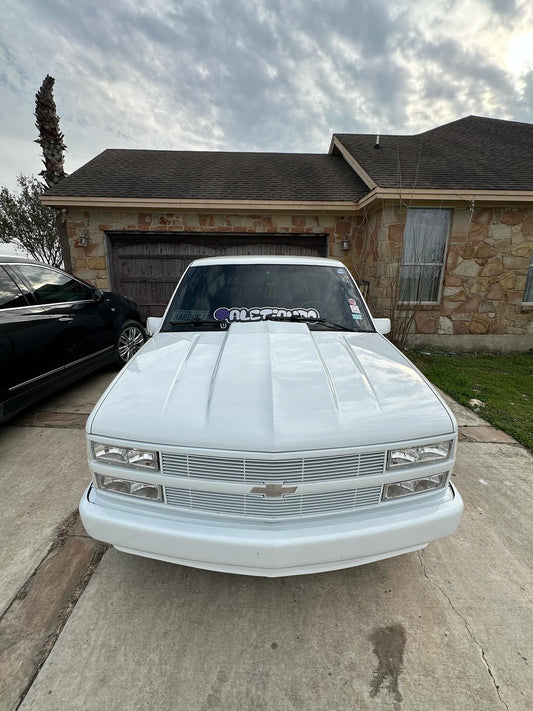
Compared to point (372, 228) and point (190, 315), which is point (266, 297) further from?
point (372, 228)

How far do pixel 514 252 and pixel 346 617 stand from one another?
25.4 ft

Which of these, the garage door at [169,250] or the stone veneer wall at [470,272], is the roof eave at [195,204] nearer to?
the garage door at [169,250]

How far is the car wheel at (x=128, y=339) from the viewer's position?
16.8 feet

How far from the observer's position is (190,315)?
2.83 m

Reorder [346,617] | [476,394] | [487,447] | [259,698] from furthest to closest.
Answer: [476,394] < [487,447] < [346,617] < [259,698]

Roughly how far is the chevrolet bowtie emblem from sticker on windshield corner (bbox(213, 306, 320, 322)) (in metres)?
1.54

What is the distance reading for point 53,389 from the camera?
379 centimetres

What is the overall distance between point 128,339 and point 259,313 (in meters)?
3.36

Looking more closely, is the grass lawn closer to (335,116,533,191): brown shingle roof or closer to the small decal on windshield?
the small decal on windshield

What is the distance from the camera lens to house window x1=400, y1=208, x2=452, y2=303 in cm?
677

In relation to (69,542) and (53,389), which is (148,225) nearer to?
(53,389)

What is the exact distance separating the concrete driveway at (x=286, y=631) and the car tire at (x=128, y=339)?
2993 millimetres

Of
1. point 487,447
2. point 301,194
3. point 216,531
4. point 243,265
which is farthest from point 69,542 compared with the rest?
point 301,194

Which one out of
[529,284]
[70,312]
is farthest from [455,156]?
[70,312]
